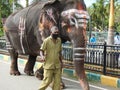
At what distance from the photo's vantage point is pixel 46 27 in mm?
10258

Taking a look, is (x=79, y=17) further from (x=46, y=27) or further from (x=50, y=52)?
(x=50, y=52)

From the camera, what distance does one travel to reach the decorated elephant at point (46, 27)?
9070 millimetres

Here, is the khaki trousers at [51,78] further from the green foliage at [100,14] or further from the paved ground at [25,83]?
the green foliage at [100,14]

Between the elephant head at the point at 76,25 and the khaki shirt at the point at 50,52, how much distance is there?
83cm

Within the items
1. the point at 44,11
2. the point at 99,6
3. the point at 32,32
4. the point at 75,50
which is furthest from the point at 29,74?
the point at 99,6

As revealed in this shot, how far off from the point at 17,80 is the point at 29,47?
3.50 ft

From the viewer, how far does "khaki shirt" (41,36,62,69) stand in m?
7.98

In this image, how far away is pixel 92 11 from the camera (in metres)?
56.2

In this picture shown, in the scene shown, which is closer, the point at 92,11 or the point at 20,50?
the point at 20,50

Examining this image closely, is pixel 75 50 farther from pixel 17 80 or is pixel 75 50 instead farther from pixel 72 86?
pixel 17 80

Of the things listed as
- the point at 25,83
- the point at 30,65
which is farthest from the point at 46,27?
the point at 30,65

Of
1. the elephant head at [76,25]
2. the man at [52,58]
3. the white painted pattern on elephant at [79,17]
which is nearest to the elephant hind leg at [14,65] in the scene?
the elephant head at [76,25]

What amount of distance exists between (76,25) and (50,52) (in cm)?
159

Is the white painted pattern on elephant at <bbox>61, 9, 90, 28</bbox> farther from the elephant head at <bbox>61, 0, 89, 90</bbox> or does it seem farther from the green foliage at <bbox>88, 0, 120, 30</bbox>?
the green foliage at <bbox>88, 0, 120, 30</bbox>
